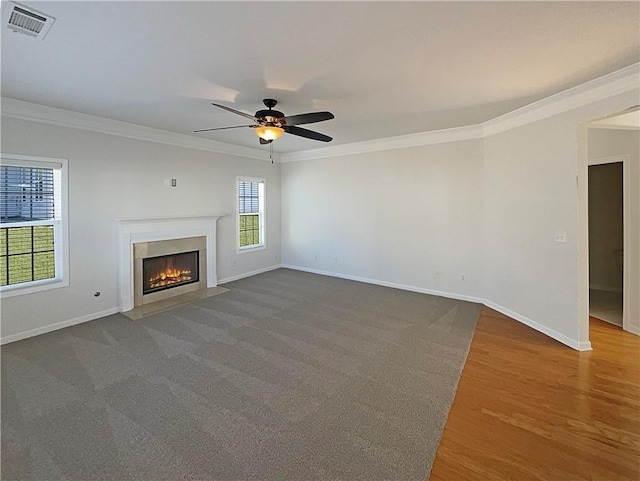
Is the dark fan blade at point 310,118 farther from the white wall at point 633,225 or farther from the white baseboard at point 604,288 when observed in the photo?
the white baseboard at point 604,288

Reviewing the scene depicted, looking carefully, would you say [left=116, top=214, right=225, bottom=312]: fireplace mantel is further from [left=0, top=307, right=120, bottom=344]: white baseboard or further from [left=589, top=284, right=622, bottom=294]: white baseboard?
[left=589, top=284, right=622, bottom=294]: white baseboard

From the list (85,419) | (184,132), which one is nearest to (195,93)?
(184,132)

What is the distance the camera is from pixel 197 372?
291cm

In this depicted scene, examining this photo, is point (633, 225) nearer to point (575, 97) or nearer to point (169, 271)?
point (575, 97)

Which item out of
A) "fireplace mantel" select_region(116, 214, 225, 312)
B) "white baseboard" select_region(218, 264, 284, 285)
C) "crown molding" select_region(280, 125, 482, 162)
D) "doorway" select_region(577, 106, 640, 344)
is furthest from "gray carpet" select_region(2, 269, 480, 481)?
"crown molding" select_region(280, 125, 482, 162)

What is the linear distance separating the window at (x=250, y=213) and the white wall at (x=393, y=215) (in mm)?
677

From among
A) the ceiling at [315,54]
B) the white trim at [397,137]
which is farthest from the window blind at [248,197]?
the ceiling at [315,54]

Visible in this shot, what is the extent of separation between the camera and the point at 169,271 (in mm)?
5359

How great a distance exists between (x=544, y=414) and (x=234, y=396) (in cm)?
244

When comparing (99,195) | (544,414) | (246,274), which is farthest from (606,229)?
(99,195)

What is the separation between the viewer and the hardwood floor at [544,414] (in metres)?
1.87

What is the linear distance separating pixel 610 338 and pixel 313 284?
4330 mm

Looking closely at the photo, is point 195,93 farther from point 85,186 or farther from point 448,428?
point 448,428

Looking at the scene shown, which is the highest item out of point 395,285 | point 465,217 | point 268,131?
point 268,131
